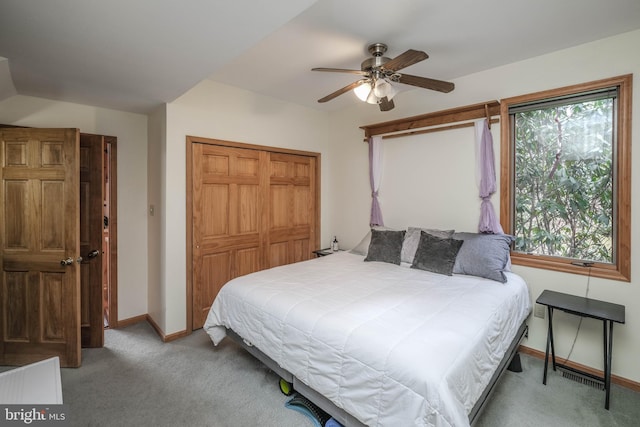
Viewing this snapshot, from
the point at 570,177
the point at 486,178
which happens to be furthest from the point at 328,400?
the point at 570,177

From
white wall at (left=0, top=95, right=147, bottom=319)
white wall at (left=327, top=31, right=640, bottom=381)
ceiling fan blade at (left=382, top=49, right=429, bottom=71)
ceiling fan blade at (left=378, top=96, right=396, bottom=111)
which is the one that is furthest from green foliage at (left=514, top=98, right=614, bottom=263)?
white wall at (left=0, top=95, right=147, bottom=319)

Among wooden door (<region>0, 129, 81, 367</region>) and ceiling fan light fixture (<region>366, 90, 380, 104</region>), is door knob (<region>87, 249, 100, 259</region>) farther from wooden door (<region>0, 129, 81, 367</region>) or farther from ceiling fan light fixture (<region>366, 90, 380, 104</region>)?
ceiling fan light fixture (<region>366, 90, 380, 104</region>)

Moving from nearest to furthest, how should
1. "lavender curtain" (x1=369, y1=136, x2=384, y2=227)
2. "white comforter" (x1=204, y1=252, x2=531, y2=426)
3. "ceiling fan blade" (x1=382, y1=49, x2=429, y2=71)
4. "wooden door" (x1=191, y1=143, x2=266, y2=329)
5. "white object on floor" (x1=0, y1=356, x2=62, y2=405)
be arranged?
"white object on floor" (x1=0, y1=356, x2=62, y2=405) → "white comforter" (x1=204, y1=252, x2=531, y2=426) → "ceiling fan blade" (x1=382, y1=49, x2=429, y2=71) → "wooden door" (x1=191, y1=143, x2=266, y2=329) → "lavender curtain" (x1=369, y1=136, x2=384, y2=227)

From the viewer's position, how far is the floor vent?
88.7 inches

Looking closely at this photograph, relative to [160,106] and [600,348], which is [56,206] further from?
[600,348]

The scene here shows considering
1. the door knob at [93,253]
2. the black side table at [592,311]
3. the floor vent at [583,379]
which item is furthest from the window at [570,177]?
the door knob at [93,253]

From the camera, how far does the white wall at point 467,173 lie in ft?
7.54

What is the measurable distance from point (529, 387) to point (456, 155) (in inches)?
87.3

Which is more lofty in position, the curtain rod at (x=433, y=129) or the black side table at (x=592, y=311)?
the curtain rod at (x=433, y=129)

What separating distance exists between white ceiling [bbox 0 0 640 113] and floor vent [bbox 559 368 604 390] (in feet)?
9.01

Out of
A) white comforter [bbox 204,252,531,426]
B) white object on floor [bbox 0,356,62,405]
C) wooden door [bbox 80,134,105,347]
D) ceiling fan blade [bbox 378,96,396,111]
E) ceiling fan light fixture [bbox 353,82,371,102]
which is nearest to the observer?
white object on floor [bbox 0,356,62,405]

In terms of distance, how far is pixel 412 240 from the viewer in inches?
125

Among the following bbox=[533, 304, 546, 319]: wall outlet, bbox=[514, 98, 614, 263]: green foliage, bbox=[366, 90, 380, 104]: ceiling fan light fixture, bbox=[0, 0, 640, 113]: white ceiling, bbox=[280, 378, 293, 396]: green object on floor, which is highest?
bbox=[0, 0, 640, 113]: white ceiling

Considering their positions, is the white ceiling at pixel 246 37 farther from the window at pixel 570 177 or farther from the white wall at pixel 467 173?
the window at pixel 570 177
